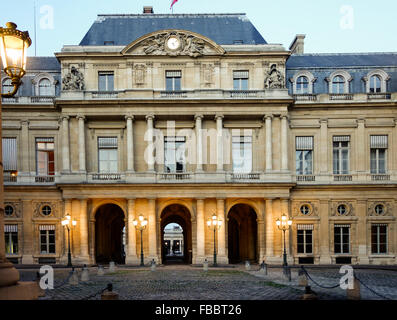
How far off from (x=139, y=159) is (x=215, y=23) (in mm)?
14612

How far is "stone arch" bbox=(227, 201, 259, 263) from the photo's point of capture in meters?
35.7

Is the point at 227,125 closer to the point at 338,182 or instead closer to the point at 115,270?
the point at 338,182

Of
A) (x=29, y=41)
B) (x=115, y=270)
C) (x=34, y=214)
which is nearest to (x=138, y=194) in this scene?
(x=115, y=270)

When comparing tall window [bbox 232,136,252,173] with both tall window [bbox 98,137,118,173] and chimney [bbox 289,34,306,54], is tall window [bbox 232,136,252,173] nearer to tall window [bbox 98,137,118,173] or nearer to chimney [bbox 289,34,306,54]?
tall window [bbox 98,137,118,173]

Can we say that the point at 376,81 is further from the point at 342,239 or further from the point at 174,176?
the point at 174,176

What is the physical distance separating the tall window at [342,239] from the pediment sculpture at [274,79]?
12.6 metres

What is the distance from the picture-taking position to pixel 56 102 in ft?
102

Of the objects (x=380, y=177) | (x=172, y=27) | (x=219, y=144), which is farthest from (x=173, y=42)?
(x=380, y=177)

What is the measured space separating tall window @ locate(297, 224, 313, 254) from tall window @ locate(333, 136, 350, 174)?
5.41 m

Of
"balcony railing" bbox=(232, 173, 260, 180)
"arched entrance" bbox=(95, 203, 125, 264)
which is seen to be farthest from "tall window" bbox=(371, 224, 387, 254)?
"arched entrance" bbox=(95, 203, 125, 264)

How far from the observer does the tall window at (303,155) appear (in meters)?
32.9

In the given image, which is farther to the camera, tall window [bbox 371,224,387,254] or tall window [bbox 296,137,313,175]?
tall window [bbox 296,137,313,175]

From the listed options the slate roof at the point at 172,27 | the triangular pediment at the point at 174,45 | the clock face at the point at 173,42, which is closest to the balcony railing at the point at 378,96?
the slate roof at the point at 172,27

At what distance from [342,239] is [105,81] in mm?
23542
